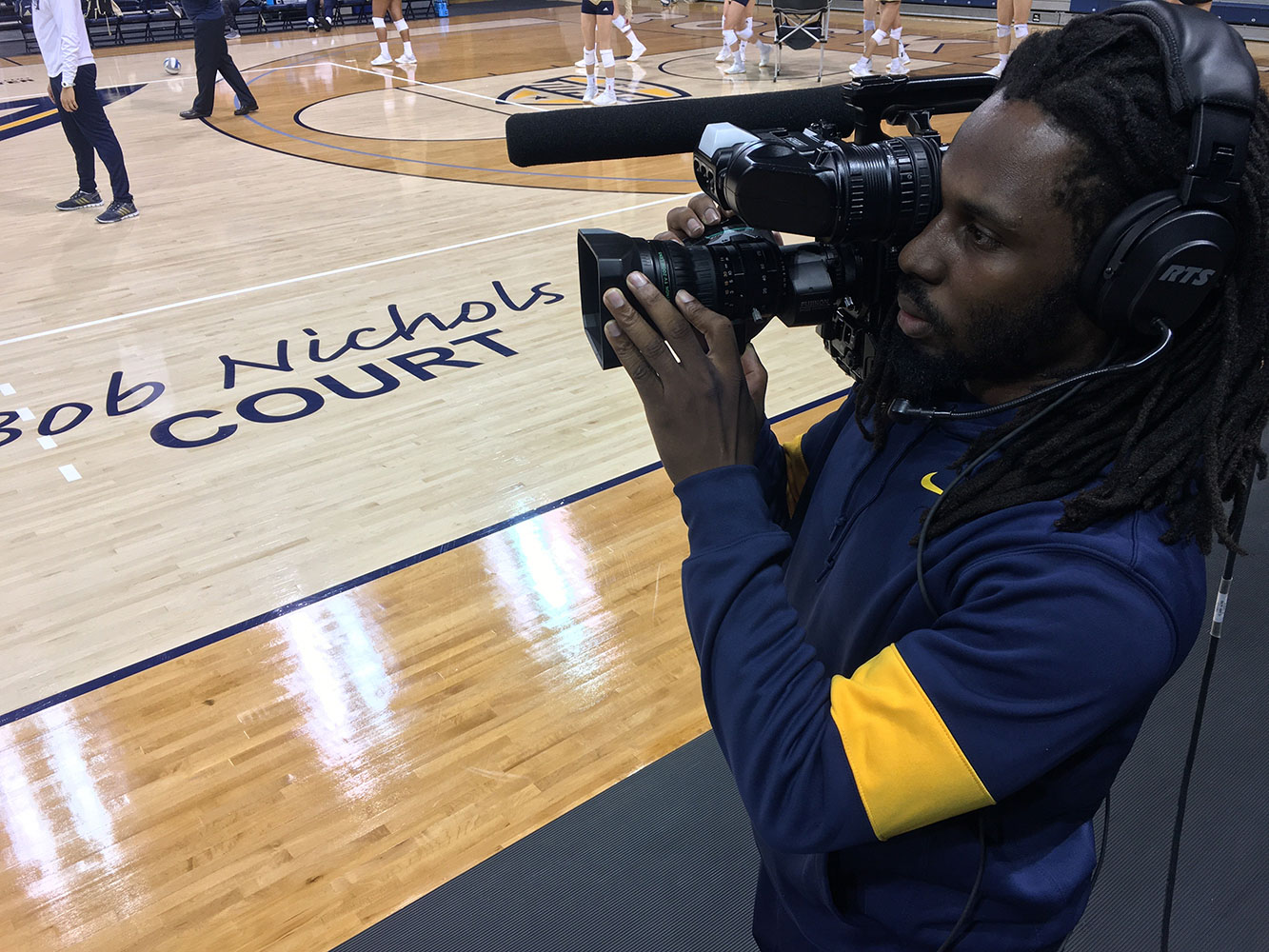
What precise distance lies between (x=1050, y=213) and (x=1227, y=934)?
1480mm

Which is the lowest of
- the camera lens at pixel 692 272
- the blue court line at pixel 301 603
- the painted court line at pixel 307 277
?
the blue court line at pixel 301 603

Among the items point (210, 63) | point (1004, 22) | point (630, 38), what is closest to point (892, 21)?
point (1004, 22)

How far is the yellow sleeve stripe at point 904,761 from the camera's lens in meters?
0.71

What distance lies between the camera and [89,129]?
17.9ft

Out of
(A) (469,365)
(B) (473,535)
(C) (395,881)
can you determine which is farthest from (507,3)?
(C) (395,881)

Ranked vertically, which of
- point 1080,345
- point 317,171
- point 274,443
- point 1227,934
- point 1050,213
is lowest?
point 1227,934

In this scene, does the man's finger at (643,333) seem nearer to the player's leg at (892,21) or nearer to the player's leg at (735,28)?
the player's leg at (892,21)

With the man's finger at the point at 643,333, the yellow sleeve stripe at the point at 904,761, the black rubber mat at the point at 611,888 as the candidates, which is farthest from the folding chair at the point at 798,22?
the yellow sleeve stripe at the point at 904,761

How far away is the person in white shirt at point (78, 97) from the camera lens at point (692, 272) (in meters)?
5.47

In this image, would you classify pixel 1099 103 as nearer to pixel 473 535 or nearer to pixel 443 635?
A: pixel 443 635

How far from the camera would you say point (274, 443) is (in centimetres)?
334

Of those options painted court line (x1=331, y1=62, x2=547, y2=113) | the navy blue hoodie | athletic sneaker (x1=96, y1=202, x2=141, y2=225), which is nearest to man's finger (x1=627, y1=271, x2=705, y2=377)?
the navy blue hoodie

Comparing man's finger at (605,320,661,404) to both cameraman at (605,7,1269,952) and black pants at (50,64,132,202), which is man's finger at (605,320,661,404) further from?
black pants at (50,64,132,202)

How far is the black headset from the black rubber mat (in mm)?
1328
